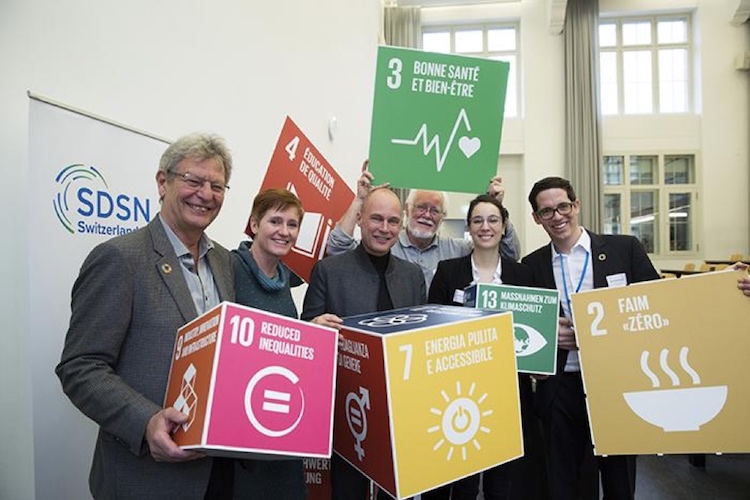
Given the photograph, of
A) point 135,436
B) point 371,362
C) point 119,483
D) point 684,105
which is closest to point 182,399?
point 135,436

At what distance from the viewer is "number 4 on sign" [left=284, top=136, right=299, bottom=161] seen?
2088mm

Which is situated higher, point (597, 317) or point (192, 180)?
point (192, 180)

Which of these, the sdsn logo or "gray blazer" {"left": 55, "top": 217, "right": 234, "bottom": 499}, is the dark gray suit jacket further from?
the sdsn logo

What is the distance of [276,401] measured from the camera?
0.97 meters

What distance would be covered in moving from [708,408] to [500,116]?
1.34m

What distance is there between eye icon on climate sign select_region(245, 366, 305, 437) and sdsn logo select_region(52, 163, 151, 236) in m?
1.07

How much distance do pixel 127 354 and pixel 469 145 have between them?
Result: 5.03ft

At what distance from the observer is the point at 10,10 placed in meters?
1.44

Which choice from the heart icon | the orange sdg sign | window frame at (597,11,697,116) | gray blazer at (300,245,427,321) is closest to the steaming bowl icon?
gray blazer at (300,245,427,321)

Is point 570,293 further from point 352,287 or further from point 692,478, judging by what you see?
point 692,478

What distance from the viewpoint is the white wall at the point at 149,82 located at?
4.87ft

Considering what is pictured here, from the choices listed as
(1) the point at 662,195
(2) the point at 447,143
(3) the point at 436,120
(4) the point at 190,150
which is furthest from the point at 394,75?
(1) the point at 662,195

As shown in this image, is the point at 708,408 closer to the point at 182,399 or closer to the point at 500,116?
the point at 500,116

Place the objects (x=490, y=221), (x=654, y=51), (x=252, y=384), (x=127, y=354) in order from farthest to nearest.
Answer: (x=654, y=51), (x=490, y=221), (x=127, y=354), (x=252, y=384)
